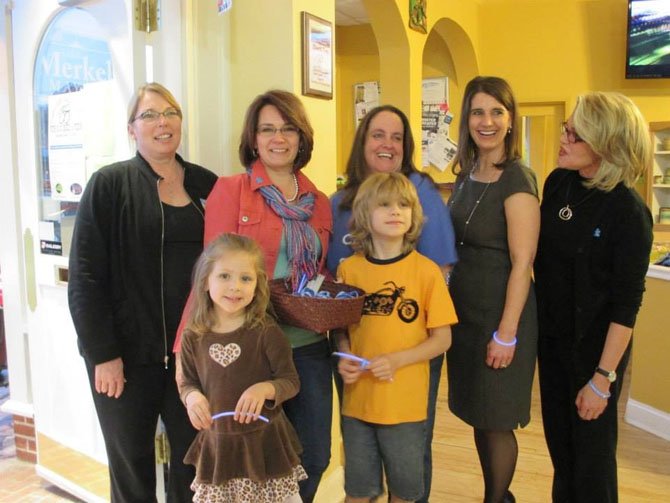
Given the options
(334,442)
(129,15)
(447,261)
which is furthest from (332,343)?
(129,15)

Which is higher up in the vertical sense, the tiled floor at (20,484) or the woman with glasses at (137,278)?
the woman with glasses at (137,278)

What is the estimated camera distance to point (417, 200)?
5.40 feet

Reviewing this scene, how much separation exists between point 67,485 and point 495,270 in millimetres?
2021

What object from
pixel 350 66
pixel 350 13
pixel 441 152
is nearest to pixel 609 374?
pixel 441 152

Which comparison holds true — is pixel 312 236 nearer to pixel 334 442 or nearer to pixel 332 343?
pixel 332 343

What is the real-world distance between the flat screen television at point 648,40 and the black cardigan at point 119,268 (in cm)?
461

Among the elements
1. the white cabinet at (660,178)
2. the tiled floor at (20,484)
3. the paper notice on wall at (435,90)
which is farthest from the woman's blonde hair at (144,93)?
the white cabinet at (660,178)

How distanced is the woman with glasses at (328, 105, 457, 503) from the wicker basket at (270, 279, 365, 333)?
0.90 feet

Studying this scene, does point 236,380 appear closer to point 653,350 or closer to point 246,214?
point 246,214

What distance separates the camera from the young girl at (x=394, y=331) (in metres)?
1.61

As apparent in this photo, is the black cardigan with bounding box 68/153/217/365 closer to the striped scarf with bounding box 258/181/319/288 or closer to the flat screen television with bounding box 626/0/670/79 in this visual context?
the striped scarf with bounding box 258/181/319/288

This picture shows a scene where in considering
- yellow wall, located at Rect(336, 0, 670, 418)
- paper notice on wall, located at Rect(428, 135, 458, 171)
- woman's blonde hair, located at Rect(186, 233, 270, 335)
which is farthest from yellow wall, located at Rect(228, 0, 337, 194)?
paper notice on wall, located at Rect(428, 135, 458, 171)

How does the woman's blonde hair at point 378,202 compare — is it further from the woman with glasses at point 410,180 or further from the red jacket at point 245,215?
the red jacket at point 245,215

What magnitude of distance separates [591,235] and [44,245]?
6.91ft
